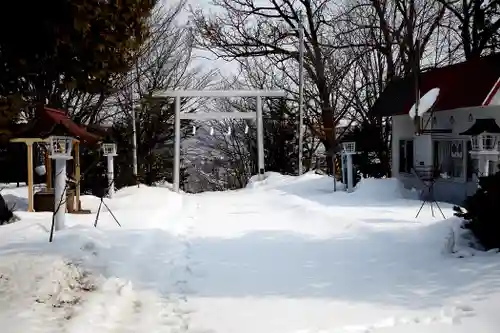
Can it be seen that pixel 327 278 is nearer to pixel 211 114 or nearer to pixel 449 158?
pixel 449 158

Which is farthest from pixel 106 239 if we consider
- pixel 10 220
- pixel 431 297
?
pixel 431 297

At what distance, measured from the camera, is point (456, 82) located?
15.5 metres

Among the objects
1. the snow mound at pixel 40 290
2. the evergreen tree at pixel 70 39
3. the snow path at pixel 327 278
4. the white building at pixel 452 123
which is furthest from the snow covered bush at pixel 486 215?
the white building at pixel 452 123

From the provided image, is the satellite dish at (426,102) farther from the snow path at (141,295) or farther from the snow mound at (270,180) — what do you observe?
the snow path at (141,295)

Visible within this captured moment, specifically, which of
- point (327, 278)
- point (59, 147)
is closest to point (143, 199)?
point (59, 147)

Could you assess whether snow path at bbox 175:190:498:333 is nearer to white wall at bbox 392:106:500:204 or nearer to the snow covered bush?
the snow covered bush

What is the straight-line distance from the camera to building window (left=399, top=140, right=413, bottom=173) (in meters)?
18.1

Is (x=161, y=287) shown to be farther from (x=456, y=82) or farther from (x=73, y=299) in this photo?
(x=456, y=82)

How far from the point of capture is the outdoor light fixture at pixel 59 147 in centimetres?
929

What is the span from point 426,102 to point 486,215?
31.5ft

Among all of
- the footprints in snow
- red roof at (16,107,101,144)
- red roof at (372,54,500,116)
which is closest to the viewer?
the footprints in snow

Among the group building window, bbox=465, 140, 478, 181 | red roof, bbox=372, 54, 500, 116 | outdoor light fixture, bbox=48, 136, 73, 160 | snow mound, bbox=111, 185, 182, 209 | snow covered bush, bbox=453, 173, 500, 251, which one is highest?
red roof, bbox=372, 54, 500, 116

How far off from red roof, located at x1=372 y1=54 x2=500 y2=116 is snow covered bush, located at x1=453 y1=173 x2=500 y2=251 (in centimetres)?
688

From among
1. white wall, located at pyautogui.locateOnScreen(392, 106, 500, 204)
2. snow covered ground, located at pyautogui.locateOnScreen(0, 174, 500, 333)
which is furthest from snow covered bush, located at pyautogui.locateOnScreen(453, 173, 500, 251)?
white wall, located at pyautogui.locateOnScreen(392, 106, 500, 204)
